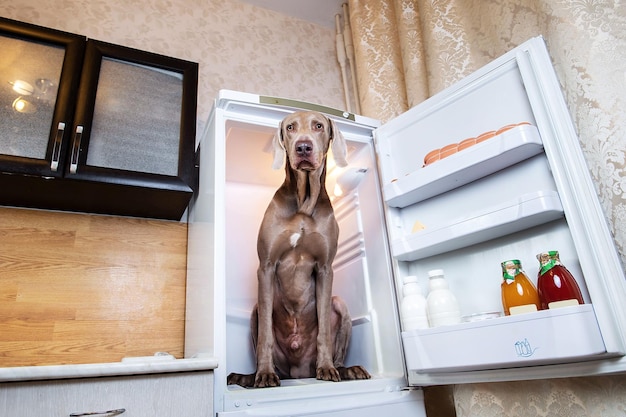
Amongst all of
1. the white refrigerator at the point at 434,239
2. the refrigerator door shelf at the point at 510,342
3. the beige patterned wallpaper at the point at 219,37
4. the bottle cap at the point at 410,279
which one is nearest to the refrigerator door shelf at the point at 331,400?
the white refrigerator at the point at 434,239

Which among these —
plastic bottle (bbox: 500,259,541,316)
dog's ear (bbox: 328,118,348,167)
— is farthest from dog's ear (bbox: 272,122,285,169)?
plastic bottle (bbox: 500,259,541,316)

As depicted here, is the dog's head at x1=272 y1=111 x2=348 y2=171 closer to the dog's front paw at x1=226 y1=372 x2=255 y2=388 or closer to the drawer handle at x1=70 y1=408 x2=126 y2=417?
the dog's front paw at x1=226 y1=372 x2=255 y2=388

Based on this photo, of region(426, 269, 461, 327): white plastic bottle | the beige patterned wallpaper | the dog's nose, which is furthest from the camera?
the beige patterned wallpaper

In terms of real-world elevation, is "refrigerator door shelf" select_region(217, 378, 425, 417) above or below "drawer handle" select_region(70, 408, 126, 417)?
below

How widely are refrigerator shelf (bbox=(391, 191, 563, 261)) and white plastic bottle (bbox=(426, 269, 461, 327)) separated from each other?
10 centimetres

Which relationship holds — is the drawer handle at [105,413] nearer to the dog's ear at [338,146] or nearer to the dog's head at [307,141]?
the dog's head at [307,141]

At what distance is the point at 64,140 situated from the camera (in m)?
1.49

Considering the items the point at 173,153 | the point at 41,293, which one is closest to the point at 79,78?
the point at 173,153

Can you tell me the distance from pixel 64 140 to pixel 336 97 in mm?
1600

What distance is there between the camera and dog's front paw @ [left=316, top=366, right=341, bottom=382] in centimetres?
146

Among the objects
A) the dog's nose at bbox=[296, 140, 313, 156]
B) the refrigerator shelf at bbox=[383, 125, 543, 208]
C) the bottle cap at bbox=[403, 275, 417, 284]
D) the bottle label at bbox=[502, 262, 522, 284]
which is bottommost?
the bottle label at bbox=[502, 262, 522, 284]

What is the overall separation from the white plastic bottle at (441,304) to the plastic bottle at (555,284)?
0.26 m

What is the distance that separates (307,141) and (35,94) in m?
0.95

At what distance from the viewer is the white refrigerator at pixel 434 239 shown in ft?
3.64
